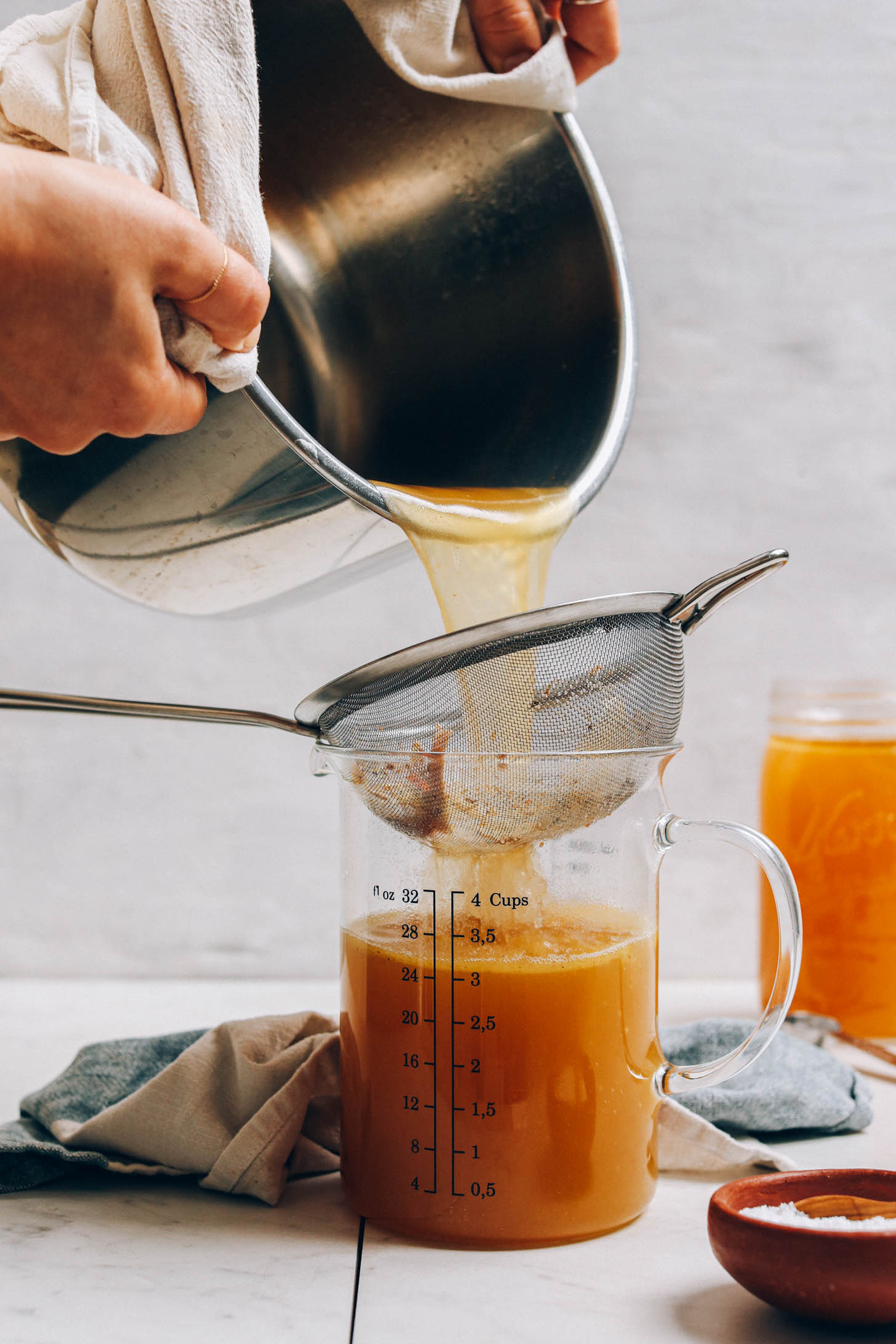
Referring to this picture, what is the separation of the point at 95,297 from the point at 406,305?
1.35 ft

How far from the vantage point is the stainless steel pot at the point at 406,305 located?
853 millimetres

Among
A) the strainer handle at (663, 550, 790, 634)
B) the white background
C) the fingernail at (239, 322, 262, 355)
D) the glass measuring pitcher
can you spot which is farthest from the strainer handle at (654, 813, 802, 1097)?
the white background

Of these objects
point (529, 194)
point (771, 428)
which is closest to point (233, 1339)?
point (529, 194)

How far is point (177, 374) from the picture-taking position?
0.67 metres

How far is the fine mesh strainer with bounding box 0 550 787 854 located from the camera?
696 mm

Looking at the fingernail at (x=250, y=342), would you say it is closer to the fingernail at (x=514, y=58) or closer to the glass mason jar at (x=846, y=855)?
the fingernail at (x=514, y=58)

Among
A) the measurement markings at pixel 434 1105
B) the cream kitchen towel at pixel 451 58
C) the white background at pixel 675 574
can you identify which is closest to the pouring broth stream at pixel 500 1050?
the measurement markings at pixel 434 1105

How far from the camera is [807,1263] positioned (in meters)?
0.56

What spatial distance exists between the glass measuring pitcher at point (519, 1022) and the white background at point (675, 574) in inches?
24.9

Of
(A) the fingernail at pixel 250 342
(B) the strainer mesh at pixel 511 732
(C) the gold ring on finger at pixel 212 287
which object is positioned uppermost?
(C) the gold ring on finger at pixel 212 287

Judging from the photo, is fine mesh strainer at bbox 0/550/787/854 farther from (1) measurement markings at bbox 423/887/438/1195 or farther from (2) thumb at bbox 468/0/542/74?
(2) thumb at bbox 468/0/542/74

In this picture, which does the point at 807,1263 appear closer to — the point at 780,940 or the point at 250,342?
the point at 780,940

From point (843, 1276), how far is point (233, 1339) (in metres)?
0.28

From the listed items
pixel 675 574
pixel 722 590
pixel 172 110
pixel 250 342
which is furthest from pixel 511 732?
pixel 675 574
